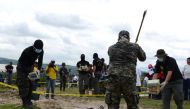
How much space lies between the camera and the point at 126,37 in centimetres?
862

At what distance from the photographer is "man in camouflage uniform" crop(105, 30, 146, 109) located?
8.42 metres

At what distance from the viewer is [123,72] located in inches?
332

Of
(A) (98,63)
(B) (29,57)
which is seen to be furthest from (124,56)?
(A) (98,63)

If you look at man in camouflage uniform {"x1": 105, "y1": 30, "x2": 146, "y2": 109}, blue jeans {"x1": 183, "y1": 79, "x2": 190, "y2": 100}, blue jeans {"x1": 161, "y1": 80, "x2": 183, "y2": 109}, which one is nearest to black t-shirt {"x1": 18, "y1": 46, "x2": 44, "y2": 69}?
blue jeans {"x1": 161, "y1": 80, "x2": 183, "y2": 109}

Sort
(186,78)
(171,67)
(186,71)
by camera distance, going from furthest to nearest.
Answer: (186,78) → (186,71) → (171,67)

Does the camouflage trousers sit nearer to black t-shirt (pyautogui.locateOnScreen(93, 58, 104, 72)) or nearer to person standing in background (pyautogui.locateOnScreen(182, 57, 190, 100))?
person standing in background (pyautogui.locateOnScreen(182, 57, 190, 100))

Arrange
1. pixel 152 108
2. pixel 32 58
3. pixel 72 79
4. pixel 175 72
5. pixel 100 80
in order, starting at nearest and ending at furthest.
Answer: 1. pixel 175 72
2. pixel 32 58
3. pixel 152 108
4. pixel 100 80
5. pixel 72 79

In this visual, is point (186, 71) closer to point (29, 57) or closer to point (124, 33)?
point (29, 57)

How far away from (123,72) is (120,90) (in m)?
0.35

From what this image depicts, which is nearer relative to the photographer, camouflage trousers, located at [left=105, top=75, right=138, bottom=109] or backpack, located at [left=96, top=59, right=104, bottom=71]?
camouflage trousers, located at [left=105, top=75, right=138, bottom=109]

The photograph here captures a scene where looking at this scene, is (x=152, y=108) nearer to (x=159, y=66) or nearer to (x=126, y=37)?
(x=159, y=66)

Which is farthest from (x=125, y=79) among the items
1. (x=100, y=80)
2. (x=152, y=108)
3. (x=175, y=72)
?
(x=100, y=80)

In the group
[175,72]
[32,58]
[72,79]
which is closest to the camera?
[175,72]

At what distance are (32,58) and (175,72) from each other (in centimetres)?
379
